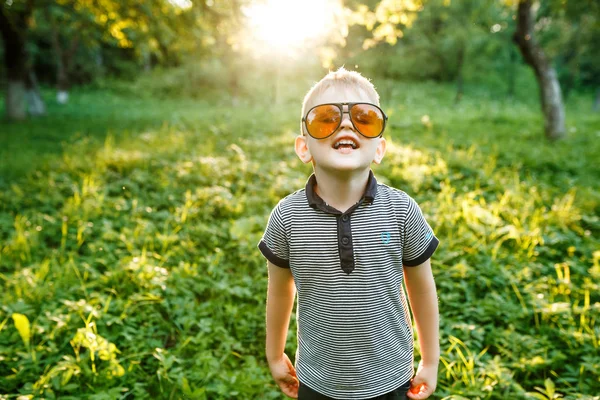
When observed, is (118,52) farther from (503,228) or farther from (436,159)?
(503,228)

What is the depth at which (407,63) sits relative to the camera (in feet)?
108

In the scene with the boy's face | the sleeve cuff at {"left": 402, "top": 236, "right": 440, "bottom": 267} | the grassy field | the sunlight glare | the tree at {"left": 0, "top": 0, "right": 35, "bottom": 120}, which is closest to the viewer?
the boy's face

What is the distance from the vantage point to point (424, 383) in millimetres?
1849

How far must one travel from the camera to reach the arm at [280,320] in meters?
1.88

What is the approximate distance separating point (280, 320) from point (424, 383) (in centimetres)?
→ 60

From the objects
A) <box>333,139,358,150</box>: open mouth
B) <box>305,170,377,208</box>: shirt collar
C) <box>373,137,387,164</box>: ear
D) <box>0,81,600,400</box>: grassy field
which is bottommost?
<box>0,81,600,400</box>: grassy field

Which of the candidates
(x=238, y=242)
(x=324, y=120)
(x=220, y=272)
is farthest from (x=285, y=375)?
(x=238, y=242)

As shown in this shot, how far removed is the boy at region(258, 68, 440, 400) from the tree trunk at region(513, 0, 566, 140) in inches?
397

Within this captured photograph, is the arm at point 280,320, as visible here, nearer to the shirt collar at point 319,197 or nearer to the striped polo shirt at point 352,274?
the striped polo shirt at point 352,274

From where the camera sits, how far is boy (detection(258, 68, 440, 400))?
5.47 ft

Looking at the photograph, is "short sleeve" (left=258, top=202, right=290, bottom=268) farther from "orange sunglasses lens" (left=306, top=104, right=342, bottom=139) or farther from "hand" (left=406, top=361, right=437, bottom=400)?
"hand" (left=406, top=361, right=437, bottom=400)

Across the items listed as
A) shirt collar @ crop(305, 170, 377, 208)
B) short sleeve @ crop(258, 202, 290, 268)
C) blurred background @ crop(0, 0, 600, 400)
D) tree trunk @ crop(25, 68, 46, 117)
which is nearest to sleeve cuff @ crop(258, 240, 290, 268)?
short sleeve @ crop(258, 202, 290, 268)

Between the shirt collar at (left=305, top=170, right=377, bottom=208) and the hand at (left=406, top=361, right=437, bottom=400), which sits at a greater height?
the shirt collar at (left=305, top=170, right=377, bottom=208)

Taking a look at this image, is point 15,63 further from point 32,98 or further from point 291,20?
point 291,20
